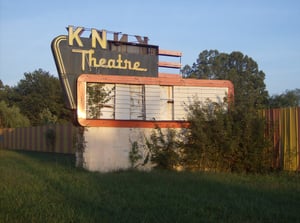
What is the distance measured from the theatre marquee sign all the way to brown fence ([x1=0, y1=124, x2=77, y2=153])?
965 centimetres

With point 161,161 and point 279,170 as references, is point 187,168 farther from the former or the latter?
point 279,170

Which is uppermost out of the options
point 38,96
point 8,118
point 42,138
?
point 38,96

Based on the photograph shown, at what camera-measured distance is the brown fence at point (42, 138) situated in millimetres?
34644

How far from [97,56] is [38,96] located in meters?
46.9

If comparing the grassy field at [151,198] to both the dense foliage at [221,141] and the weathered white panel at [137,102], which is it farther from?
the weathered white panel at [137,102]

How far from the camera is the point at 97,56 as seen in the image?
20062 millimetres

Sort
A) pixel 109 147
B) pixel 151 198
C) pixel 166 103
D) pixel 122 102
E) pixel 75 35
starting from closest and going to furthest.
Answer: pixel 151 198, pixel 109 147, pixel 122 102, pixel 166 103, pixel 75 35

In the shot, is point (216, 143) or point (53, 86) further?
point (53, 86)

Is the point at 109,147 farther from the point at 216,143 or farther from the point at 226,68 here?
the point at 226,68

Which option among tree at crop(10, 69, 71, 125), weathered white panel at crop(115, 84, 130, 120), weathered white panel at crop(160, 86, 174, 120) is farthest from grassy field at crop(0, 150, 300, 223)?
tree at crop(10, 69, 71, 125)

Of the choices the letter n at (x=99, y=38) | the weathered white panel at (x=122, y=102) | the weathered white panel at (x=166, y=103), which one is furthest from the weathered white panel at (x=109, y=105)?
the letter n at (x=99, y=38)

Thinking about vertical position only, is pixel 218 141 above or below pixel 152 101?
below

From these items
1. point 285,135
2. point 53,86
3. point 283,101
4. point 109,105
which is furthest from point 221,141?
point 53,86

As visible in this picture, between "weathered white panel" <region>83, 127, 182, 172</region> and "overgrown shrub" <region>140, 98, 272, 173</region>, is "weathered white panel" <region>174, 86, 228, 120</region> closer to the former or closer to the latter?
"overgrown shrub" <region>140, 98, 272, 173</region>
